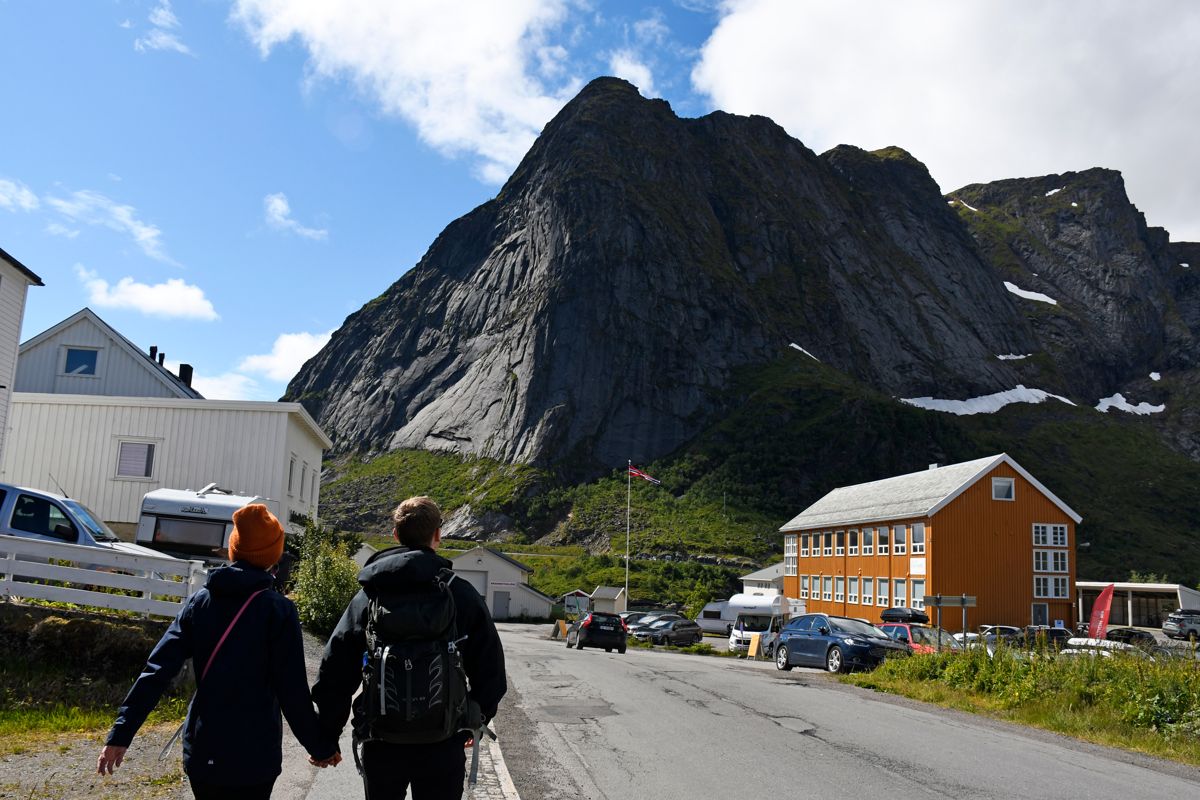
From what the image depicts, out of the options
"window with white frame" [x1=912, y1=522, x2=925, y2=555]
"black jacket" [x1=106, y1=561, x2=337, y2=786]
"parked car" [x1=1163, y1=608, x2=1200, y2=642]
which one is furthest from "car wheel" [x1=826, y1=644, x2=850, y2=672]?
"parked car" [x1=1163, y1=608, x2=1200, y2=642]

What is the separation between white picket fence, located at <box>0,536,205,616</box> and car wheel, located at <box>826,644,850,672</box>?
1378 cm

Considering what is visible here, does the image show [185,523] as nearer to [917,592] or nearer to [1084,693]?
[1084,693]

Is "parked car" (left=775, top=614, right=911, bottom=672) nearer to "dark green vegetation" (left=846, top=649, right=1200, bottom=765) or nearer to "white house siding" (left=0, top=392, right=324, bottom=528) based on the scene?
"dark green vegetation" (left=846, top=649, right=1200, bottom=765)

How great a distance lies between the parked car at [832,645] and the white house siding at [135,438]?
15.4m

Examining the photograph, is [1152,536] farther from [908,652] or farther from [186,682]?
[186,682]

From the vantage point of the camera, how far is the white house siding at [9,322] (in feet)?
71.5

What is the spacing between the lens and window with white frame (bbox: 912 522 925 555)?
1928 inches

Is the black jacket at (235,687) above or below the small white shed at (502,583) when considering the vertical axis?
above

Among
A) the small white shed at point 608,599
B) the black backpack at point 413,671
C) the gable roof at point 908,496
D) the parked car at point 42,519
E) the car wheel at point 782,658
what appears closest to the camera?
the black backpack at point 413,671

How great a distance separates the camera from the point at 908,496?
2079 inches

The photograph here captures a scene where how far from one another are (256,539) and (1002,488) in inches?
2014

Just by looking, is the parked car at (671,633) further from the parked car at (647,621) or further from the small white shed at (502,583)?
the small white shed at (502,583)

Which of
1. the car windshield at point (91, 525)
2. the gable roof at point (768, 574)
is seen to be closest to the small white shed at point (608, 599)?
the gable roof at point (768, 574)

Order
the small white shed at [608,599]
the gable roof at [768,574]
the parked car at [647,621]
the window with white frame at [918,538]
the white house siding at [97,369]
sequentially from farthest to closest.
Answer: the gable roof at [768,574], the small white shed at [608,599], the window with white frame at [918,538], the parked car at [647,621], the white house siding at [97,369]
